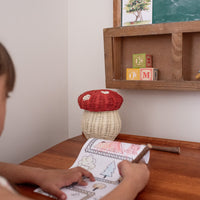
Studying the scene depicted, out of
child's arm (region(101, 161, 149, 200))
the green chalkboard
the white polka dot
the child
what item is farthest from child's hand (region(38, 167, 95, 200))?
the green chalkboard

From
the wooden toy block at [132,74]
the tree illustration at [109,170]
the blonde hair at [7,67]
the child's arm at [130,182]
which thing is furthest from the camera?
the wooden toy block at [132,74]

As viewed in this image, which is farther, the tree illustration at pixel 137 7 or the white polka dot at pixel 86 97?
the tree illustration at pixel 137 7

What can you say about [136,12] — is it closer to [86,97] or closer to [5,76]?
[86,97]

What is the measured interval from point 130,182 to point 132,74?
1.83 feet

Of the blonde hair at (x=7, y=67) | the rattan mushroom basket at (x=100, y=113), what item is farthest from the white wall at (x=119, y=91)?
the blonde hair at (x=7, y=67)

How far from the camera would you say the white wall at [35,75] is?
3.14 ft

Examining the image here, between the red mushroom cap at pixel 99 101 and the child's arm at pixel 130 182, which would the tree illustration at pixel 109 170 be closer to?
the child's arm at pixel 130 182

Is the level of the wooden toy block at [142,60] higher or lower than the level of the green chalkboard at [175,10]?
lower

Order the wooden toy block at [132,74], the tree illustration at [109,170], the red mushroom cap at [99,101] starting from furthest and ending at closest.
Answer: the wooden toy block at [132,74]
the red mushroom cap at [99,101]
the tree illustration at [109,170]

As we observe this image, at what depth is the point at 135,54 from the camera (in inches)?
42.1

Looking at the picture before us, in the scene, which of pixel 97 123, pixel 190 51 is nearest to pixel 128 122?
pixel 97 123

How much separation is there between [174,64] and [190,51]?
0.11 metres

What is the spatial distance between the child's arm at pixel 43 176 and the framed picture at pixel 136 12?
0.71 m

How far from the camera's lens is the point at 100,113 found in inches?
37.2
